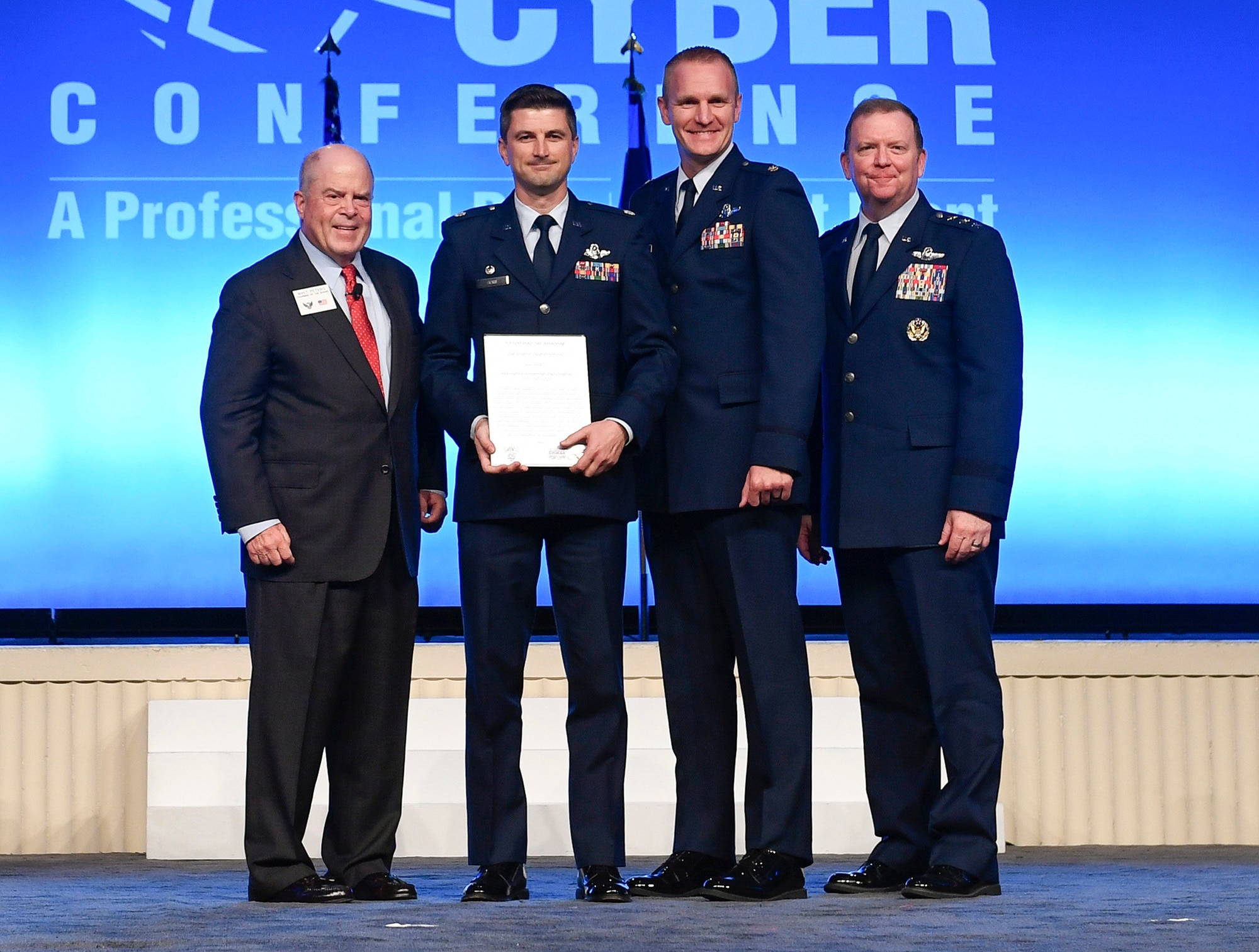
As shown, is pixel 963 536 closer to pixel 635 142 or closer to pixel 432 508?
pixel 432 508

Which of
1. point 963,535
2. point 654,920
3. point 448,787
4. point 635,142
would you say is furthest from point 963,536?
point 635,142

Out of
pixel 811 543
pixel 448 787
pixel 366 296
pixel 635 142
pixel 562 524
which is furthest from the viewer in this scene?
pixel 635 142

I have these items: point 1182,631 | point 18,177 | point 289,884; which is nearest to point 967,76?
point 1182,631

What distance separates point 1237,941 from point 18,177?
401 cm

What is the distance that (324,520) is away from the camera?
2832 millimetres

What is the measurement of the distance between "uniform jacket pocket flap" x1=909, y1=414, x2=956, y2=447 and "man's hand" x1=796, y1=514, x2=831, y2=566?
285 mm

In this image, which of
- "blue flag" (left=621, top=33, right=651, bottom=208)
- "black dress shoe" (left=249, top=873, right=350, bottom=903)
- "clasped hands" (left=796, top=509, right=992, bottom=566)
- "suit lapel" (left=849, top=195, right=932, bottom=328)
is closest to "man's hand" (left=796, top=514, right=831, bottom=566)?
"clasped hands" (left=796, top=509, right=992, bottom=566)

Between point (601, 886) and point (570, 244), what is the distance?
1.15m

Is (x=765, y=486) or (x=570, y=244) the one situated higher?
(x=570, y=244)

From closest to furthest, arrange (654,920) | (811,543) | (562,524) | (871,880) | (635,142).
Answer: (654,920) < (562,524) < (871,880) < (811,543) < (635,142)

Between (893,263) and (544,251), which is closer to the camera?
(544,251)

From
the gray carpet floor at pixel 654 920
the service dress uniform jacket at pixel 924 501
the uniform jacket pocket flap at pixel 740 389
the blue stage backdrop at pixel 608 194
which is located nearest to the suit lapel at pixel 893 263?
the service dress uniform jacket at pixel 924 501

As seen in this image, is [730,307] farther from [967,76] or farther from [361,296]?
[967,76]

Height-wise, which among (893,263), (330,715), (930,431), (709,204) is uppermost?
(709,204)
